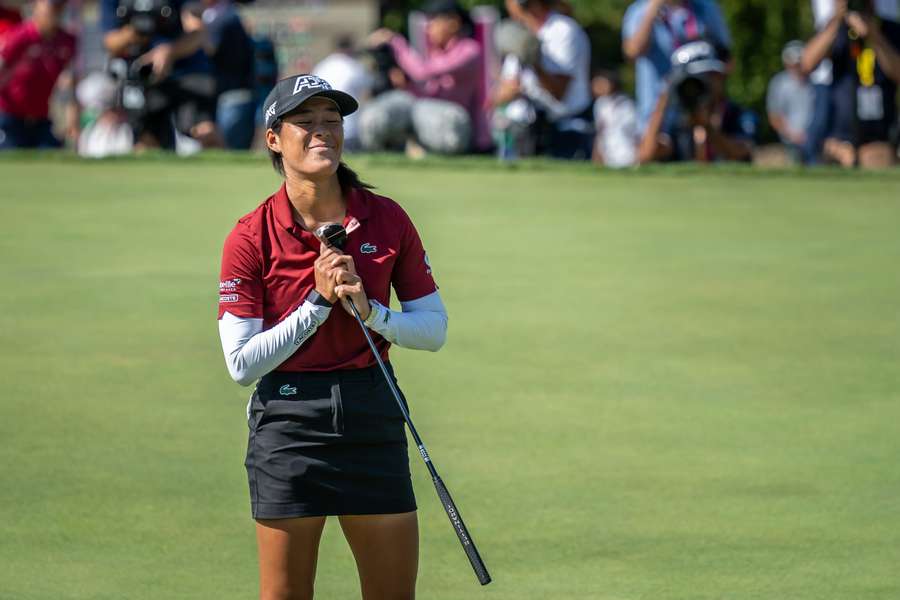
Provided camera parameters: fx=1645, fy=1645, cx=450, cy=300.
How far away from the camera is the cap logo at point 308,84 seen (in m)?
4.40

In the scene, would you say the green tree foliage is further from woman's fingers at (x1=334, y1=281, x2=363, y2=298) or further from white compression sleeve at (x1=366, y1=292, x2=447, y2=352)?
woman's fingers at (x1=334, y1=281, x2=363, y2=298)

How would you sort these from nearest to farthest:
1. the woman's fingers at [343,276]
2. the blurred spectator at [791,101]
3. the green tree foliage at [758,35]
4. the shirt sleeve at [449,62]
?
the woman's fingers at [343,276]
the shirt sleeve at [449,62]
the blurred spectator at [791,101]
the green tree foliage at [758,35]

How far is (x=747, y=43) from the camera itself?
1075 inches

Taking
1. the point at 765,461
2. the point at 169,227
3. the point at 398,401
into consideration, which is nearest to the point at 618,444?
the point at 765,461

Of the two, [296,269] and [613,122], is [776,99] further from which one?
[296,269]

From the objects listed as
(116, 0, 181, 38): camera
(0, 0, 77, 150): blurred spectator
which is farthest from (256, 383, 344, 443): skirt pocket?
(0, 0, 77, 150): blurred spectator

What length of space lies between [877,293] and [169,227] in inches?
208

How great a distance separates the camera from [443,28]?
14969 mm

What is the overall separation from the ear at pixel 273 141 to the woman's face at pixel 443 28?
34.6ft

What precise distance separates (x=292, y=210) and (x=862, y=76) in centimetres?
980

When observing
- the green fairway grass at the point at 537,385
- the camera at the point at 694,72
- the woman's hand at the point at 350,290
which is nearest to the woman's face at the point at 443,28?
the green fairway grass at the point at 537,385

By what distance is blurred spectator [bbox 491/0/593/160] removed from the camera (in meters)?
13.8

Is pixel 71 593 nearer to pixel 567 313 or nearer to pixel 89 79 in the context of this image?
pixel 567 313

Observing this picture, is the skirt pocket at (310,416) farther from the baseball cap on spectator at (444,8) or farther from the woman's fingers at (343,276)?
the baseball cap on spectator at (444,8)
